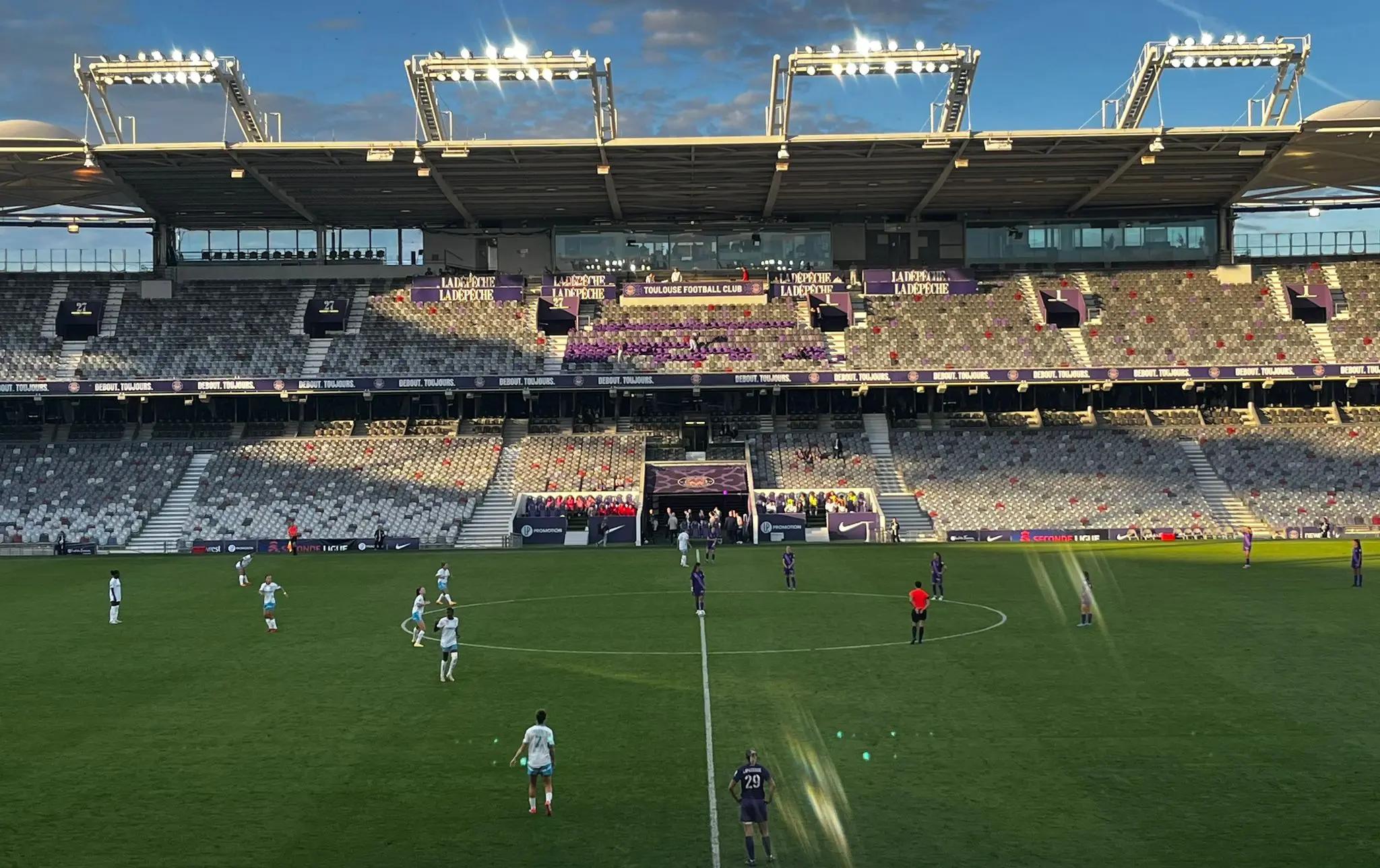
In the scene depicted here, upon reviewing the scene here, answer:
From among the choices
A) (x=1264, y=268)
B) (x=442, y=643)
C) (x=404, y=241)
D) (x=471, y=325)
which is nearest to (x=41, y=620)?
(x=442, y=643)

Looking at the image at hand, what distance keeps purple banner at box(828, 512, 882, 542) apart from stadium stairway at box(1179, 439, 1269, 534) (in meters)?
17.8

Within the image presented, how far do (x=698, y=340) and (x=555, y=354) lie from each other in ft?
28.9

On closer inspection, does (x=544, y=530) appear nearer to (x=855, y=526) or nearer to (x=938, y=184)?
(x=855, y=526)

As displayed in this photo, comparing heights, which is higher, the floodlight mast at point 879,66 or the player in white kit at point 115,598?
the floodlight mast at point 879,66

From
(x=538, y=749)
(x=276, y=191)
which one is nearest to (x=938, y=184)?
(x=276, y=191)

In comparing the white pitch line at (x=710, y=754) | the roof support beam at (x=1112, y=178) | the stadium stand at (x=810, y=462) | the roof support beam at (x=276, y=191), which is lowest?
the white pitch line at (x=710, y=754)

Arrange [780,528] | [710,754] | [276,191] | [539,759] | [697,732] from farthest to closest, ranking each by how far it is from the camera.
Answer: [276,191] → [780,528] → [697,732] → [710,754] → [539,759]

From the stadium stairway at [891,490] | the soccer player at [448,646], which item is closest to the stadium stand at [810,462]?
the stadium stairway at [891,490]

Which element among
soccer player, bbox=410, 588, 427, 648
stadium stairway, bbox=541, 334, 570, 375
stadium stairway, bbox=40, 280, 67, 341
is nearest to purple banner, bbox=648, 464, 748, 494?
stadium stairway, bbox=541, 334, 570, 375

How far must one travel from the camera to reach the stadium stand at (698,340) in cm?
7481

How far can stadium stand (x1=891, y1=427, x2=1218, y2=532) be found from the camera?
214 ft

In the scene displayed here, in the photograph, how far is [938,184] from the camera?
73.2m

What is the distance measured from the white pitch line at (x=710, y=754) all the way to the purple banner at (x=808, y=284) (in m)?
51.6

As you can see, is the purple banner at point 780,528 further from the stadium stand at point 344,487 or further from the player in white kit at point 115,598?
the player in white kit at point 115,598
